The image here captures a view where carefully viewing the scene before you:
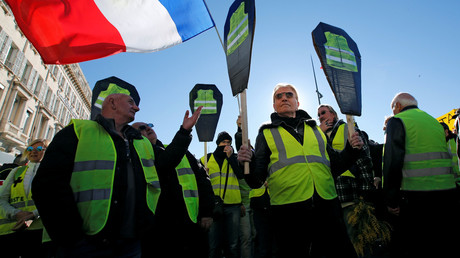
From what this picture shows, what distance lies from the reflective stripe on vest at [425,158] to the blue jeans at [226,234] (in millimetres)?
2599

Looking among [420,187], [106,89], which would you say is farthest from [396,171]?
[106,89]

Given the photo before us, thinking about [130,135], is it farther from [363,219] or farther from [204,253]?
[363,219]

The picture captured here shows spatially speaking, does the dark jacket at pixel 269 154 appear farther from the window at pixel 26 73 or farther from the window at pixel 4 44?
the window at pixel 26 73

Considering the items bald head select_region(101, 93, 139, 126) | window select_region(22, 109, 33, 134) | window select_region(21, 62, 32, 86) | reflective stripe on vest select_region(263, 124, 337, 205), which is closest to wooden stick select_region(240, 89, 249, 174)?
reflective stripe on vest select_region(263, 124, 337, 205)

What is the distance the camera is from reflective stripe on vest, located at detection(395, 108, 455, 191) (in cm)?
244

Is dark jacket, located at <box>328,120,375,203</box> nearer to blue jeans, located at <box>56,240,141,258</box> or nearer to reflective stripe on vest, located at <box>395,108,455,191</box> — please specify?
reflective stripe on vest, located at <box>395,108,455,191</box>

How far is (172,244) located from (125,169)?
1.14 meters

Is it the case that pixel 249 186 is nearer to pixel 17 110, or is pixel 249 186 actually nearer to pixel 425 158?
pixel 425 158

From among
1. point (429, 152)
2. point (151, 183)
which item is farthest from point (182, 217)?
point (429, 152)

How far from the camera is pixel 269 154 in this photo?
2.28m

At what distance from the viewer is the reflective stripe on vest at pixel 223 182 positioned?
172 inches

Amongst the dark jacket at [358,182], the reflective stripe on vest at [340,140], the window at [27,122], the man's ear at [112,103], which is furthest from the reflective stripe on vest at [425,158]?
the window at [27,122]

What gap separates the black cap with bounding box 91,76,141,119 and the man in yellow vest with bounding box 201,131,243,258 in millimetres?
1969

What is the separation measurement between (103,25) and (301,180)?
3.38 metres
